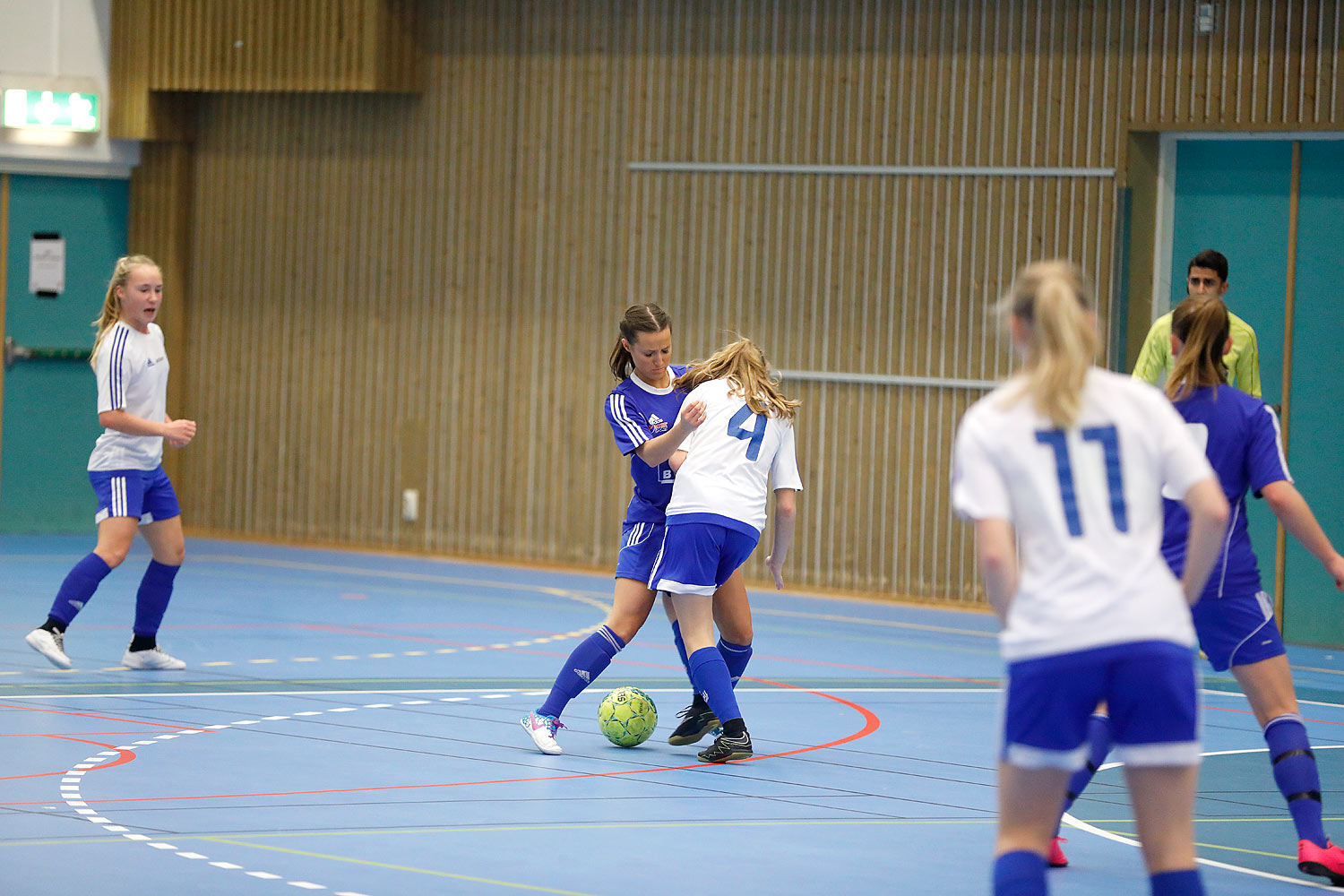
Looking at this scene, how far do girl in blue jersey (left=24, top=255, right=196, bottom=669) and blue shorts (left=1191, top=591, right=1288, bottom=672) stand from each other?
502 cm

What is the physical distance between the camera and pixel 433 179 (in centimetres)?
1436

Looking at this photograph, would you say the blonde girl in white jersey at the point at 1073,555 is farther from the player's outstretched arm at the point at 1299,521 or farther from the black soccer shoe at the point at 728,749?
the black soccer shoe at the point at 728,749

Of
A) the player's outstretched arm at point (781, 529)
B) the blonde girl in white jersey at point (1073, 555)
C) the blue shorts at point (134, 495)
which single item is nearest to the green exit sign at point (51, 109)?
the blue shorts at point (134, 495)

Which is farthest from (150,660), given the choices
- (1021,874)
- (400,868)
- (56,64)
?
(56,64)

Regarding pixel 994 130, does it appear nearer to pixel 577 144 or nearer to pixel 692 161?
pixel 692 161

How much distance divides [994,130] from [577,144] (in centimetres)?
350

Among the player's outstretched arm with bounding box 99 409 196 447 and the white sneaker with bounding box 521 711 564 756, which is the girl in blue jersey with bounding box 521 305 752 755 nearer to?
the white sneaker with bounding box 521 711 564 756

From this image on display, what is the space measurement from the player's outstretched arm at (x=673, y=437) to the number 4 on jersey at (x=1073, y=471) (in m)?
2.77

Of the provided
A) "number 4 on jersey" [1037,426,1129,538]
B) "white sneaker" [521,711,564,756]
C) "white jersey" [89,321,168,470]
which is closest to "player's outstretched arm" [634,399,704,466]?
"white sneaker" [521,711,564,756]

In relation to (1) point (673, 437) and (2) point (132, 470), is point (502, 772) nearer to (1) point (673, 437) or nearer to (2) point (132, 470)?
(1) point (673, 437)

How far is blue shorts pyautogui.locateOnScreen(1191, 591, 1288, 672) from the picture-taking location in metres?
4.99

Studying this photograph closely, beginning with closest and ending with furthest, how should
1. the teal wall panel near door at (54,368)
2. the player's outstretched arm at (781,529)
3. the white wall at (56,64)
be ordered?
the player's outstretched arm at (781,529) → the white wall at (56,64) → the teal wall panel near door at (54,368)

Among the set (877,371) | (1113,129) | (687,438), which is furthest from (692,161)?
(687,438)

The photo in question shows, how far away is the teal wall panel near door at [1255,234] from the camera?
11203mm
